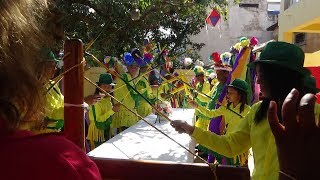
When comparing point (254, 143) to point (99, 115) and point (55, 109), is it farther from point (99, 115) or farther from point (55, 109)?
point (99, 115)

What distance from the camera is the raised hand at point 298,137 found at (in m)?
0.92

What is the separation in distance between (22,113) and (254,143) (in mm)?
1505

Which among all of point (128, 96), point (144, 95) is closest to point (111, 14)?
point (144, 95)

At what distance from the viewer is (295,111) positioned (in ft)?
3.06

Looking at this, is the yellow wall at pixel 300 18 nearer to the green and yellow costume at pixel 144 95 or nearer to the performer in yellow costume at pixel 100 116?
the green and yellow costume at pixel 144 95

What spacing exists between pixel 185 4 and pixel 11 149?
9.63m

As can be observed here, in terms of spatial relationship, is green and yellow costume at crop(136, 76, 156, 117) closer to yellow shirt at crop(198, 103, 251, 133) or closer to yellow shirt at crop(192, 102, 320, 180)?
yellow shirt at crop(198, 103, 251, 133)

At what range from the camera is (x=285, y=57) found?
192cm

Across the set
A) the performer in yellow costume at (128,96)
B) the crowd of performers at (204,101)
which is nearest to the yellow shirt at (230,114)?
the crowd of performers at (204,101)

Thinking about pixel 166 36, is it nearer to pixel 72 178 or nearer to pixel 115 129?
pixel 115 129

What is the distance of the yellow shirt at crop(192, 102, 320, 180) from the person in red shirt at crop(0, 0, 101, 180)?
134 cm

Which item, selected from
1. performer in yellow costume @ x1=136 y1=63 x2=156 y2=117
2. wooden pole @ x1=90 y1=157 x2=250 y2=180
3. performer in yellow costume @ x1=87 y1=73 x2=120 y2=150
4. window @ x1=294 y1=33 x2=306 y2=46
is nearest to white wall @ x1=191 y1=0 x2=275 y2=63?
window @ x1=294 y1=33 x2=306 y2=46

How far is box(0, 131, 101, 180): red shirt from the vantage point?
0.63m

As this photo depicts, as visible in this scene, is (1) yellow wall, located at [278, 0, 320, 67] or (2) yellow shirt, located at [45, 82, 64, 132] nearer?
(2) yellow shirt, located at [45, 82, 64, 132]
